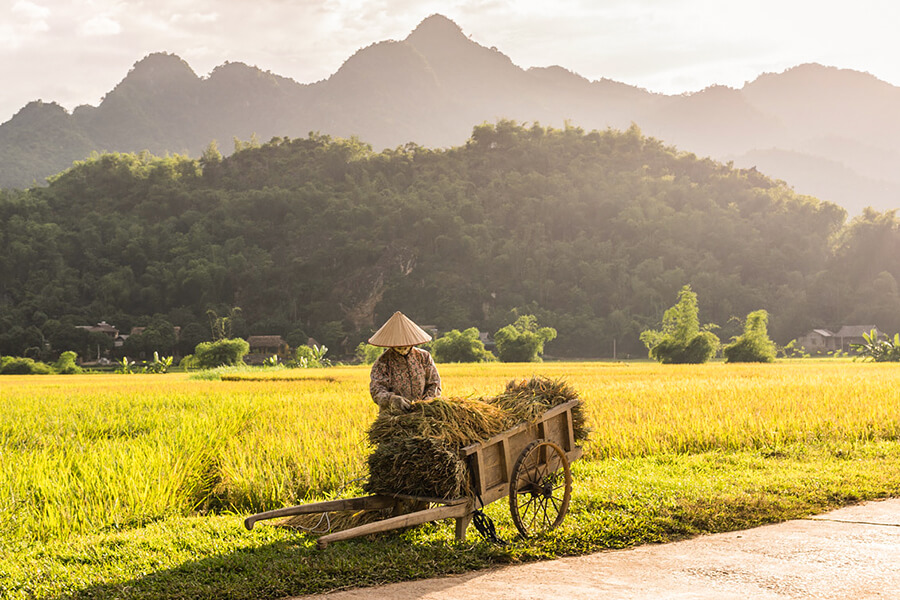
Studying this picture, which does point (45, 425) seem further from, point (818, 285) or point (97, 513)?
point (818, 285)

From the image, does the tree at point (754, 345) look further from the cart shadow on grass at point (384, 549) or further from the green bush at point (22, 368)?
the green bush at point (22, 368)

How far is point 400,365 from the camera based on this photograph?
611 centimetres

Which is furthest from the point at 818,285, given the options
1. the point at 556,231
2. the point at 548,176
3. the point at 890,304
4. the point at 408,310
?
the point at 408,310

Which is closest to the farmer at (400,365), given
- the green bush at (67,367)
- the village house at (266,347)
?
the green bush at (67,367)

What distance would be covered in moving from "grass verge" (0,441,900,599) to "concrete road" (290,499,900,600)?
282mm

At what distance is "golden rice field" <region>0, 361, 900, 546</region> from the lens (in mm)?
7133

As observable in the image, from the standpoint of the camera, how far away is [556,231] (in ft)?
365

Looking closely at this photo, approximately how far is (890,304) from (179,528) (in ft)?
321

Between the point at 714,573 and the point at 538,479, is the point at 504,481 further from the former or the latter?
the point at 714,573

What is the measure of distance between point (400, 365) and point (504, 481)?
1.32 metres

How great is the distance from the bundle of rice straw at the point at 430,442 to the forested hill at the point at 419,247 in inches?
3169

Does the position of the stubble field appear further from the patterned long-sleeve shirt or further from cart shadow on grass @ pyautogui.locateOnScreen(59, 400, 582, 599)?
the patterned long-sleeve shirt

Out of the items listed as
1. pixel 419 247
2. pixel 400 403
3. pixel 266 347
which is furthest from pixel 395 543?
pixel 419 247

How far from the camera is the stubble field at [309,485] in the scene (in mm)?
5117
